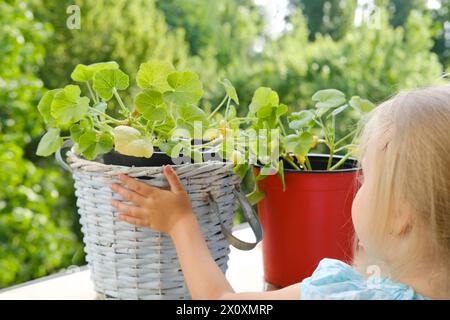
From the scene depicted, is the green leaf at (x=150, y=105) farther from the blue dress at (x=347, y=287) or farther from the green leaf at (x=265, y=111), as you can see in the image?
the blue dress at (x=347, y=287)

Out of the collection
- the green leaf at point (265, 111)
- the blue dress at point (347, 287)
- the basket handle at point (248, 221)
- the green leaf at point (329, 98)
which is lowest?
the blue dress at point (347, 287)

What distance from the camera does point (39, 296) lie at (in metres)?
0.79

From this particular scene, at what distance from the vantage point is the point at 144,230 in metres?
0.70

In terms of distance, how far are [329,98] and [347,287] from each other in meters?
0.29

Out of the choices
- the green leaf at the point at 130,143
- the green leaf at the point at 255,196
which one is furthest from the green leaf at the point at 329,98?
the green leaf at the point at 130,143

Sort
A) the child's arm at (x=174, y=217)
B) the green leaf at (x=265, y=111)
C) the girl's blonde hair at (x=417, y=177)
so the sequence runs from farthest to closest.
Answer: the green leaf at (x=265, y=111) → the child's arm at (x=174, y=217) → the girl's blonde hair at (x=417, y=177)

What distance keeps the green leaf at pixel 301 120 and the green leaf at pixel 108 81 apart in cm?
21

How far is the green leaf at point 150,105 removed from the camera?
0.69 m

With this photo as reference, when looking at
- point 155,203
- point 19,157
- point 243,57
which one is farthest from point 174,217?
point 243,57

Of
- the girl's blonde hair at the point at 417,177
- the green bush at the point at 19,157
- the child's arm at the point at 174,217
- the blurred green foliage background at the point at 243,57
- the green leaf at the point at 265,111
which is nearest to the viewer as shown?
the girl's blonde hair at the point at 417,177

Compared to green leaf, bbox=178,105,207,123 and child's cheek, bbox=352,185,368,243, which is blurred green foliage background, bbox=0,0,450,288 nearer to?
green leaf, bbox=178,105,207,123

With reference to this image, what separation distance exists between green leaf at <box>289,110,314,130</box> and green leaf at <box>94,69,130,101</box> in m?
0.21

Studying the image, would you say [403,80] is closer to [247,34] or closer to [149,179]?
[247,34]

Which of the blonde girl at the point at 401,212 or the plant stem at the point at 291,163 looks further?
the plant stem at the point at 291,163
